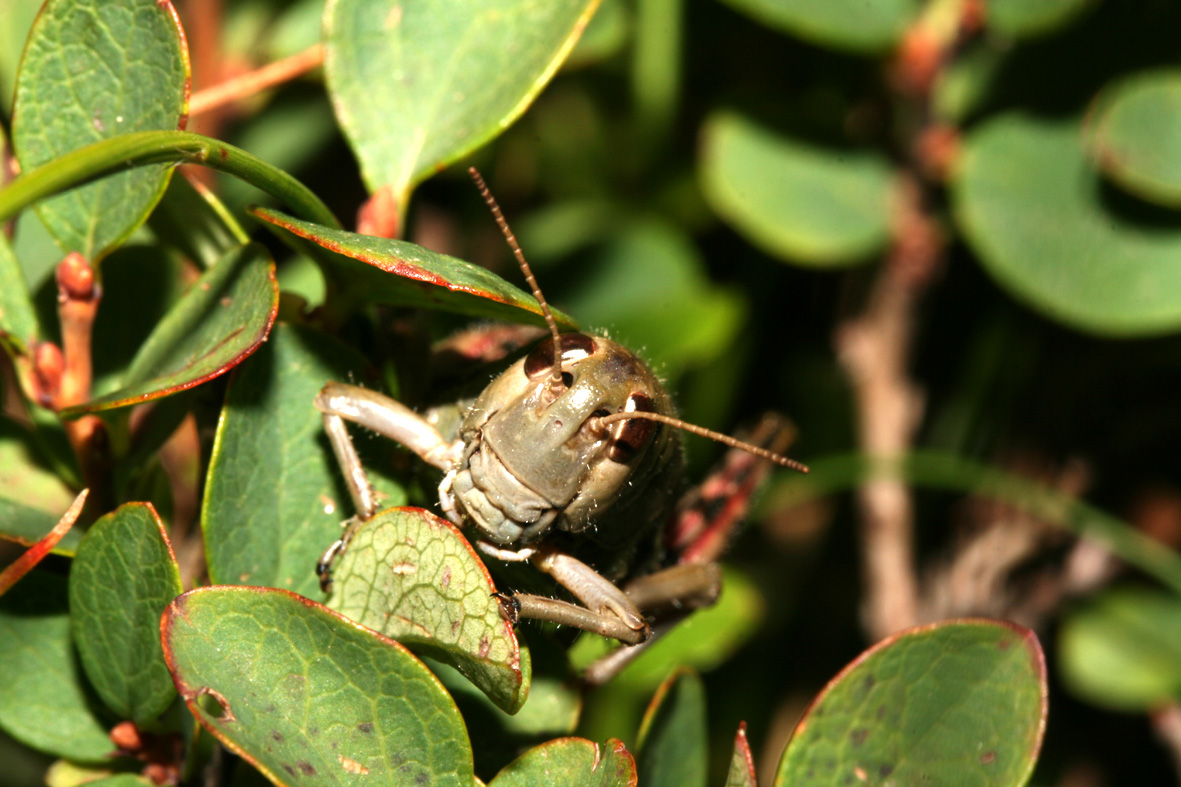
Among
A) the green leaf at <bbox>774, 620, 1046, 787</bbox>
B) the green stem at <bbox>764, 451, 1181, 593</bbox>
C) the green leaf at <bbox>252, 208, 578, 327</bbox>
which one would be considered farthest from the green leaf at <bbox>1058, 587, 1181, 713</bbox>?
the green leaf at <bbox>252, 208, 578, 327</bbox>

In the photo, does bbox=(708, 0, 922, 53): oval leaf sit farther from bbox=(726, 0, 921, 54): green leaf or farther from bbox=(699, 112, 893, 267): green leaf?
bbox=(699, 112, 893, 267): green leaf

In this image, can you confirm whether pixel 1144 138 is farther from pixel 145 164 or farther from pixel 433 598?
pixel 145 164

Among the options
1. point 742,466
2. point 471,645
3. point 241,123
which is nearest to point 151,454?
point 471,645

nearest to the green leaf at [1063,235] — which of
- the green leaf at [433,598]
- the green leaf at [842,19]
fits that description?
the green leaf at [842,19]

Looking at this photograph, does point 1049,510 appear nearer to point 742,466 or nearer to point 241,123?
point 742,466

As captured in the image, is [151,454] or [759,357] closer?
[151,454]

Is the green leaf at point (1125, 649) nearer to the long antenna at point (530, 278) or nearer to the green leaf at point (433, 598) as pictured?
the long antenna at point (530, 278)
